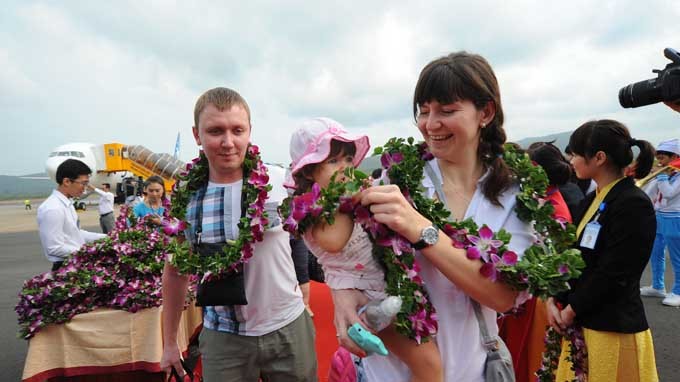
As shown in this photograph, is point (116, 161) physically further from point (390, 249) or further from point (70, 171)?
point (390, 249)

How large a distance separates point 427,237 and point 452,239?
0.12 metres

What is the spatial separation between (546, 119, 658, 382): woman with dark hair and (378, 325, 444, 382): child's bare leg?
1.55 meters

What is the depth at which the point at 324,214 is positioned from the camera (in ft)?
3.92

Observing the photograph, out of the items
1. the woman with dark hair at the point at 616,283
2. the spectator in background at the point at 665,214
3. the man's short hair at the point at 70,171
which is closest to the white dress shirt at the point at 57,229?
the man's short hair at the point at 70,171

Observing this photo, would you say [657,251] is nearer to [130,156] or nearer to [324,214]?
[324,214]

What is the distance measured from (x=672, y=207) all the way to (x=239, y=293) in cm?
664

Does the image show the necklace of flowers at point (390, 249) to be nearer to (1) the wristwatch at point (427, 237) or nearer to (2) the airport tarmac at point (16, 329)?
(1) the wristwatch at point (427, 237)

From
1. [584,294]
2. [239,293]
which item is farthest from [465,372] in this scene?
[584,294]

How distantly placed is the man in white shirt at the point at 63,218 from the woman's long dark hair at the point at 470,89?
170 inches

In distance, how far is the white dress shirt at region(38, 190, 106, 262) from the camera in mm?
4168

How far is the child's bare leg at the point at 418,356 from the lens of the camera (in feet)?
3.93

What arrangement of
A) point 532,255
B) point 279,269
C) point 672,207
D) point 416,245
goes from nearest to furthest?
point 416,245, point 532,255, point 279,269, point 672,207

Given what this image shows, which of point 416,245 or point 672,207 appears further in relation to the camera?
point 672,207

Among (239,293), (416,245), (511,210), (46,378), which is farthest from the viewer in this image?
(46,378)
